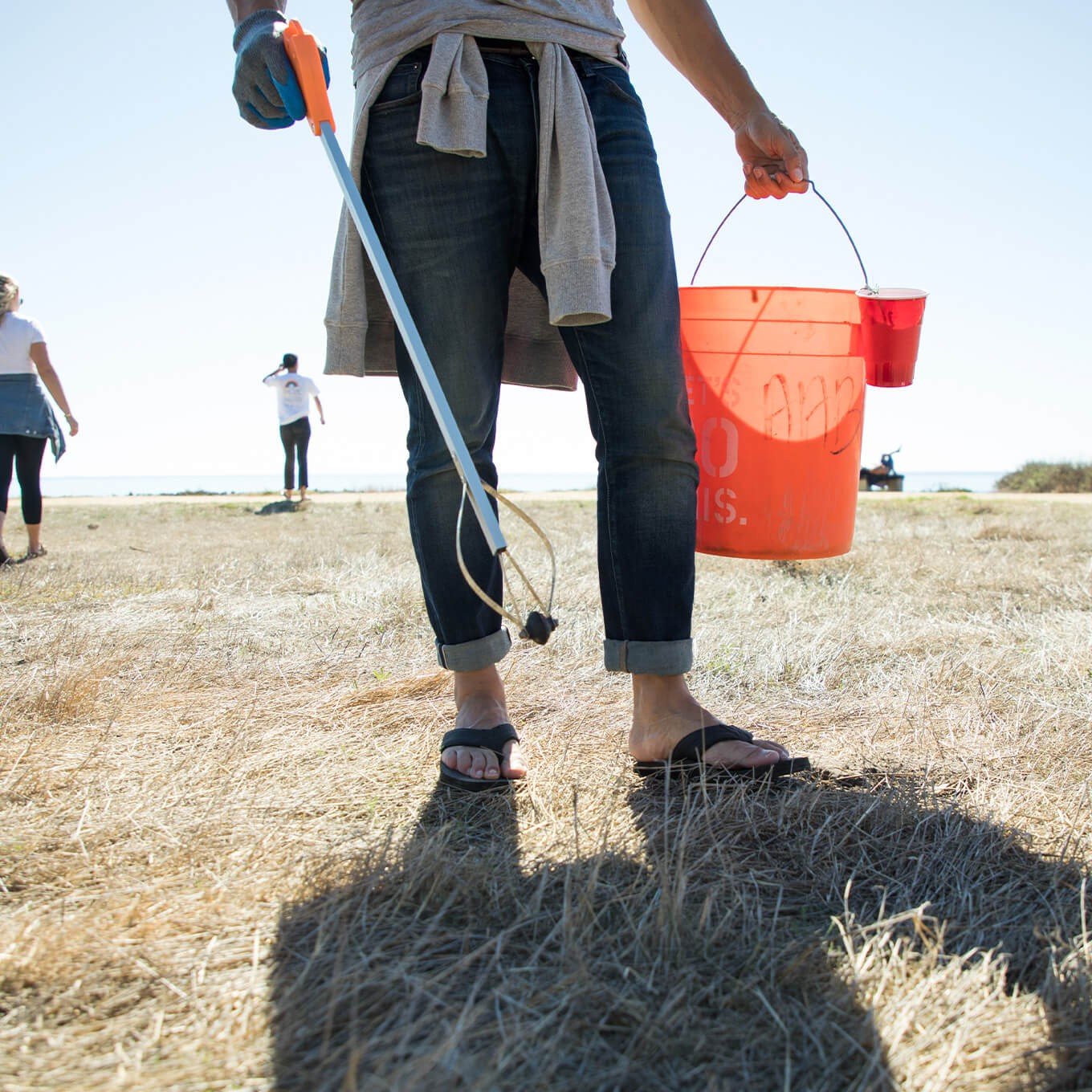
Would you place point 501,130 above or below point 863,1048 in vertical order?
above

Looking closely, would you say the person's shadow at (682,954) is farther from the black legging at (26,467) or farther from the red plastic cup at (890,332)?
the black legging at (26,467)

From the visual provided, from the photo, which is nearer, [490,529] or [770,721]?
[490,529]

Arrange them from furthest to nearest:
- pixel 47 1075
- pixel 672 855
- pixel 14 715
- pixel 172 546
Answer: pixel 172 546, pixel 14 715, pixel 672 855, pixel 47 1075

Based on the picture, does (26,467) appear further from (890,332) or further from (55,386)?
(890,332)

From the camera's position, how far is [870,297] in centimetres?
192

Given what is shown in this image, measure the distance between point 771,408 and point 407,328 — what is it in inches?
33.1

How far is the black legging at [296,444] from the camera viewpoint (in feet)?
32.3

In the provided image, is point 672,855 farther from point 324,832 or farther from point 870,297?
point 870,297

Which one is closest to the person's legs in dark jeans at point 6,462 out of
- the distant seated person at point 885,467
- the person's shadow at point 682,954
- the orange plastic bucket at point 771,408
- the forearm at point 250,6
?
the forearm at point 250,6

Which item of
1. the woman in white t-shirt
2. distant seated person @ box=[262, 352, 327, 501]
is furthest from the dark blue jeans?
distant seated person @ box=[262, 352, 327, 501]

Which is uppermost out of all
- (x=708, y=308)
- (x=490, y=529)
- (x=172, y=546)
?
(x=708, y=308)

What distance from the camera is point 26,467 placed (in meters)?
5.27

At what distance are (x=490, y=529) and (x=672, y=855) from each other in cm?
50

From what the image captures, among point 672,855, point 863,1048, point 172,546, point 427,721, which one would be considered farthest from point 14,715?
point 172,546
